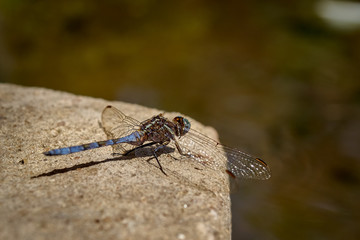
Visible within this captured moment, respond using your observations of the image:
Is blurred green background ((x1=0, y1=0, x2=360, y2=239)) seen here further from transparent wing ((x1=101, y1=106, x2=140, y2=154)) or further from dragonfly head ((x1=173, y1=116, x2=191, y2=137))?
transparent wing ((x1=101, y1=106, x2=140, y2=154))

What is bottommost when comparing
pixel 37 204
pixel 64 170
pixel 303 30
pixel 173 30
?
pixel 37 204

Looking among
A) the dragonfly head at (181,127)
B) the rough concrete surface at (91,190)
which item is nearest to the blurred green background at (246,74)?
the dragonfly head at (181,127)

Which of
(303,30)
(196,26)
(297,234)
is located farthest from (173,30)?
(297,234)

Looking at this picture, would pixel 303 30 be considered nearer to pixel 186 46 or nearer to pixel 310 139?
pixel 186 46

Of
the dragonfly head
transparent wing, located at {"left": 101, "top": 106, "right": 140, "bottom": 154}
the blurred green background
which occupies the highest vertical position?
the blurred green background

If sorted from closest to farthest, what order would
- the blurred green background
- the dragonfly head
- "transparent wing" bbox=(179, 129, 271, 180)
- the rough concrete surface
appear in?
the rough concrete surface
"transparent wing" bbox=(179, 129, 271, 180)
the dragonfly head
the blurred green background

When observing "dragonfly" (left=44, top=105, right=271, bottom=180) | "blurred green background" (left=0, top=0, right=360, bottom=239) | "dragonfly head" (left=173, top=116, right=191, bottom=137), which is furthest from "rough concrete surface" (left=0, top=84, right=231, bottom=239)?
"blurred green background" (left=0, top=0, right=360, bottom=239)
